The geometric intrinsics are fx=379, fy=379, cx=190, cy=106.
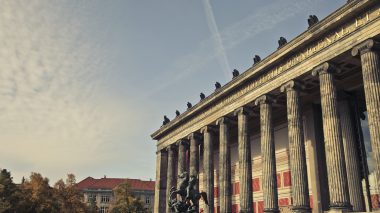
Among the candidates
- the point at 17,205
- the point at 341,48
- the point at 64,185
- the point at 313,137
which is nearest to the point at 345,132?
the point at 313,137

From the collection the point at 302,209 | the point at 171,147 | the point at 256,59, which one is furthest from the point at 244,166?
the point at 171,147

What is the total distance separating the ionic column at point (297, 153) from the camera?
86.9 ft

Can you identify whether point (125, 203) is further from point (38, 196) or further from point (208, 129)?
point (208, 129)

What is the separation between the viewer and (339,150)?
24.4 meters

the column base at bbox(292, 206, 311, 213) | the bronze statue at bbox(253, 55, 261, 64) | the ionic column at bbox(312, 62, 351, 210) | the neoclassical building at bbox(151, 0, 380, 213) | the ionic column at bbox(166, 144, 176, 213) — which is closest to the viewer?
the ionic column at bbox(312, 62, 351, 210)

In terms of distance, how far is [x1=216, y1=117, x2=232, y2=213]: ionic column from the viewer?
115ft

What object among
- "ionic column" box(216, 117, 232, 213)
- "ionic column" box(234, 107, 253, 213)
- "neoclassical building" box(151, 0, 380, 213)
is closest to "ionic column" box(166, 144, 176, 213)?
"neoclassical building" box(151, 0, 380, 213)

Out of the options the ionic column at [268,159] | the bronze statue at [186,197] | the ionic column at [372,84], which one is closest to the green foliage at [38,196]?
the ionic column at [268,159]

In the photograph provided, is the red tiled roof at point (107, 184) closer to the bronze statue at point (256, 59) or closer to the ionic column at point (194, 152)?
the ionic column at point (194, 152)

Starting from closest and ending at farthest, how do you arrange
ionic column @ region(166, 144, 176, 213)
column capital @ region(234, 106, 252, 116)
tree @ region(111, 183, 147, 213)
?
column capital @ region(234, 106, 252, 116), ionic column @ region(166, 144, 176, 213), tree @ region(111, 183, 147, 213)

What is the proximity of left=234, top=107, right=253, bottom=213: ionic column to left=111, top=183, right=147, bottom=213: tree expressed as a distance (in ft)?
130

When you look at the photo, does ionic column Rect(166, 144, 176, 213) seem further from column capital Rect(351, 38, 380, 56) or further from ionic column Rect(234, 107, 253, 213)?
column capital Rect(351, 38, 380, 56)

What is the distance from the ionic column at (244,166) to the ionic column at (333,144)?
9.06 metres

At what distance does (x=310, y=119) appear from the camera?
3450 centimetres
